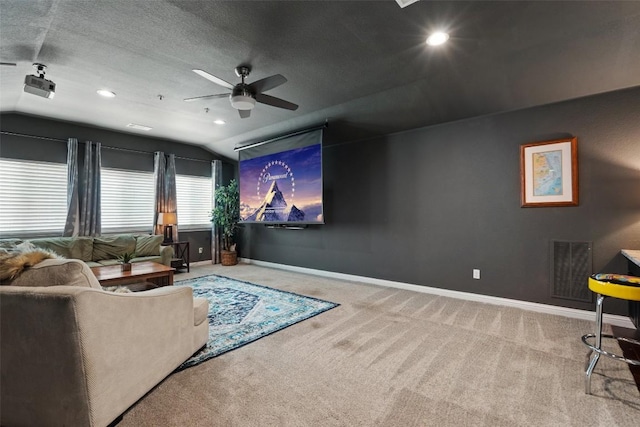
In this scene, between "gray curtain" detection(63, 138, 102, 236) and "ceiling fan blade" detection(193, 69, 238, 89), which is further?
"gray curtain" detection(63, 138, 102, 236)

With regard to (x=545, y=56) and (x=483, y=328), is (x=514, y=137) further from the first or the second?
(x=483, y=328)

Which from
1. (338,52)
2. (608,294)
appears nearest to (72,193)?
(338,52)

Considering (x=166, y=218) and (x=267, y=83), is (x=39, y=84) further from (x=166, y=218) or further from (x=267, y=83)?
(x=166, y=218)

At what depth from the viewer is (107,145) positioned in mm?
5562

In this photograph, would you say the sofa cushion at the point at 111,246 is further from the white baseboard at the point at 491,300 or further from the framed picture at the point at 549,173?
the framed picture at the point at 549,173

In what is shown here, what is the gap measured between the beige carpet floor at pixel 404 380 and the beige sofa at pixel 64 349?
0.30m

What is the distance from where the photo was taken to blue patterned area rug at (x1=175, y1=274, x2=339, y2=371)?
2.69m

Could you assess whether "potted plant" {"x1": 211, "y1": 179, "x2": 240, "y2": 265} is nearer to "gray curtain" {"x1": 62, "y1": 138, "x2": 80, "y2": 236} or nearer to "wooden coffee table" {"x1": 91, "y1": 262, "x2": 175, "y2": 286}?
"gray curtain" {"x1": 62, "y1": 138, "x2": 80, "y2": 236}

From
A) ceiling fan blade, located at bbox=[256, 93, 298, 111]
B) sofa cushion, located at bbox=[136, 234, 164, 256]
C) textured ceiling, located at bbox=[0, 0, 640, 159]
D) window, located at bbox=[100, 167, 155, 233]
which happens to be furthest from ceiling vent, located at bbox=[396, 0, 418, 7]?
window, located at bbox=[100, 167, 155, 233]

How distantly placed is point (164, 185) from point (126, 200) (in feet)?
2.53

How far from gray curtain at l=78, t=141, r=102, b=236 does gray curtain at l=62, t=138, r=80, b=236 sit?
7cm

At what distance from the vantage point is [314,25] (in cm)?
239

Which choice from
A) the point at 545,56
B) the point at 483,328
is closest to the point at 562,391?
the point at 483,328

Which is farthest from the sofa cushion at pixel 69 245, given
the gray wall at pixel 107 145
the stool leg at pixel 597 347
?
the stool leg at pixel 597 347
